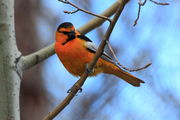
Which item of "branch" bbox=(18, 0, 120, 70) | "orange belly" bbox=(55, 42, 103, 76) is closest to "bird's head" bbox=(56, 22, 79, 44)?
"orange belly" bbox=(55, 42, 103, 76)

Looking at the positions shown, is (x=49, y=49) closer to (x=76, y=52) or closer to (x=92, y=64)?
(x=76, y=52)

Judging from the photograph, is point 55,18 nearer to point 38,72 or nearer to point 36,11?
point 36,11

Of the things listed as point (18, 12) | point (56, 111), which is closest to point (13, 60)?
point (56, 111)

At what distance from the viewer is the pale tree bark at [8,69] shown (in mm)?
2395

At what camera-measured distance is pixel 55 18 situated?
639 cm

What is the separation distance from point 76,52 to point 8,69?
1.08m

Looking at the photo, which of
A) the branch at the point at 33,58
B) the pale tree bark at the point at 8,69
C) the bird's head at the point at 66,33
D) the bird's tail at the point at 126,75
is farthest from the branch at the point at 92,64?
the bird's tail at the point at 126,75

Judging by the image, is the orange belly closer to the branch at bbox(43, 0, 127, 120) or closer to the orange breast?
the orange breast

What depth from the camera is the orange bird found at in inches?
136

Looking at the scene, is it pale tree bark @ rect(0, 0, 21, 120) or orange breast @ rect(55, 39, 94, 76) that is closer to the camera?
pale tree bark @ rect(0, 0, 21, 120)

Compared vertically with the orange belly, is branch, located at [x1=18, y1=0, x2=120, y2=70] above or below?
above

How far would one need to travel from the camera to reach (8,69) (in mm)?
2467

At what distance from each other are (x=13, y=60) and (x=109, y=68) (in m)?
1.42

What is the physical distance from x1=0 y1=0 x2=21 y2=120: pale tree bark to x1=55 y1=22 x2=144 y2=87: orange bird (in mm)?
951
